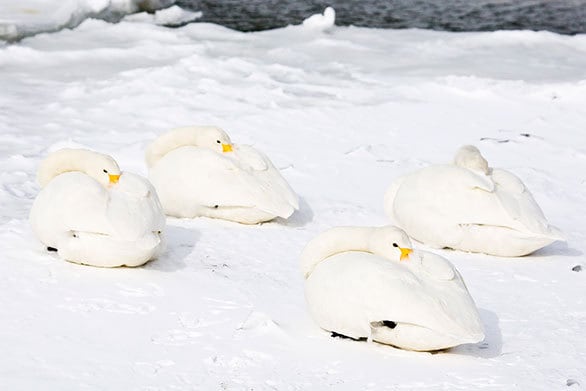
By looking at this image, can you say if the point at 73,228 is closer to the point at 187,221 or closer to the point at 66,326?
the point at 66,326

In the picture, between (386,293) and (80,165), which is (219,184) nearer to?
(80,165)

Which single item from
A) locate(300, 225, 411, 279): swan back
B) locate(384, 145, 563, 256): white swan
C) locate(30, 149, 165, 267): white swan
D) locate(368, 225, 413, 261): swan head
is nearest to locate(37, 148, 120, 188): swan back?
locate(30, 149, 165, 267): white swan

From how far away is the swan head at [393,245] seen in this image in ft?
17.7

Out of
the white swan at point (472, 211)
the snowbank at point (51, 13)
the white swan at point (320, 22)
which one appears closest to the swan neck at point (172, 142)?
the white swan at point (472, 211)

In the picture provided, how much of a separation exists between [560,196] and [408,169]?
4.13ft

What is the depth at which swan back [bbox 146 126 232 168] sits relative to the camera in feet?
24.9

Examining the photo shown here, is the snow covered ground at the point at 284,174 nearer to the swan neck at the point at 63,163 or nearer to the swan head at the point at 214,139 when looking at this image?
the swan neck at the point at 63,163

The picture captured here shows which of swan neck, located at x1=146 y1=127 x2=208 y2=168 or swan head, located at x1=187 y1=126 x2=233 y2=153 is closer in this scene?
swan head, located at x1=187 y1=126 x2=233 y2=153

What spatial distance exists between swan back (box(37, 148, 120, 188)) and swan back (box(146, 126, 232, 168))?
1193 millimetres

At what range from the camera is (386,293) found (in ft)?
16.9

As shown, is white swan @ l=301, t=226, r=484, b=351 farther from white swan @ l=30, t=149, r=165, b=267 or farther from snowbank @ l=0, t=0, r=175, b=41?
snowbank @ l=0, t=0, r=175, b=41

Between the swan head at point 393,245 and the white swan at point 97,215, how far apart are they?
1.42m

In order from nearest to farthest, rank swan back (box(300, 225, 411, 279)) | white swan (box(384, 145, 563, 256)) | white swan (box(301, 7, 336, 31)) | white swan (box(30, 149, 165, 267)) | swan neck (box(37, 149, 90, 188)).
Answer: swan back (box(300, 225, 411, 279)) → white swan (box(30, 149, 165, 267)) → swan neck (box(37, 149, 90, 188)) → white swan (box(384, 145, 563, 256)) → white swan (box(301, 7, 336, 31))

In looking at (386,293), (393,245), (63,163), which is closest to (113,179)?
(63,163)
